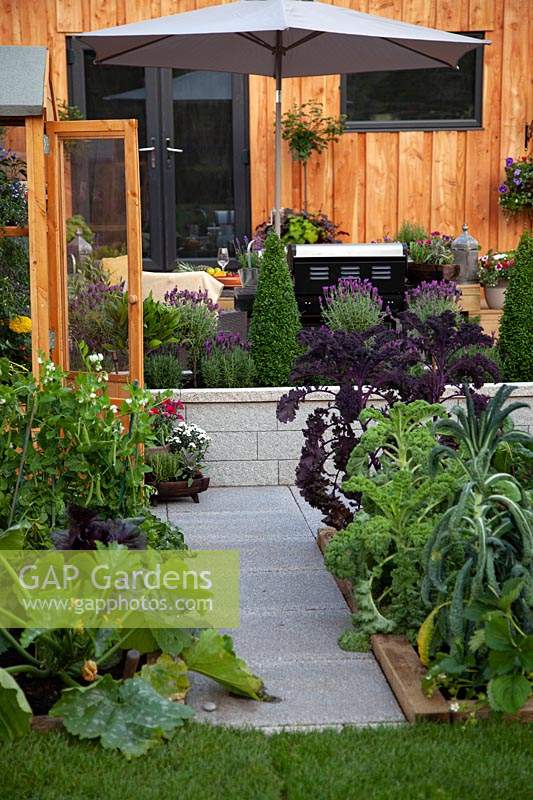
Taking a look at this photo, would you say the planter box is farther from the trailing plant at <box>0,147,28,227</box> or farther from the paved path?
the trailing plant at <box>0,147,28,227</box>

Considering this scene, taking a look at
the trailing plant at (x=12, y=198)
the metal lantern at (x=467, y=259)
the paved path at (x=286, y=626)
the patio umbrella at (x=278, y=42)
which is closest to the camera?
the paved path at (x=286, y=626)

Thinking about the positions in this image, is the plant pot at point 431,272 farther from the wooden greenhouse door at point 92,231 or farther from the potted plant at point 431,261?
the wooden greenhouse door at point 92,231

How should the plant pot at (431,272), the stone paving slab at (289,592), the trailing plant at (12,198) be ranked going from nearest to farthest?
1. the stone paving slab at (289,592)
2. the trailing plant at (12,198)
3. the plant pot at (431,272)

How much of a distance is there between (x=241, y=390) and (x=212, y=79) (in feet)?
19.2

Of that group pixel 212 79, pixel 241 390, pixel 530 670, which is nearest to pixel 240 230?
pixel 212 79

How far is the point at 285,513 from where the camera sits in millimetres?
6180

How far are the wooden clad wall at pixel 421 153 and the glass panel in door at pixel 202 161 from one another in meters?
0.35

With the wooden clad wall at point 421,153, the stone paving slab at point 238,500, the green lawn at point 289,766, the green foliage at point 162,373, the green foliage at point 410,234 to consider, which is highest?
the wooden clad wall at point 421,153

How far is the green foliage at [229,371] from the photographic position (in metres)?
7.02

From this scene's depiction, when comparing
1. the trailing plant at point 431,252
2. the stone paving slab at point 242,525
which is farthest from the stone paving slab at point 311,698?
the trailing plant at point 431,252

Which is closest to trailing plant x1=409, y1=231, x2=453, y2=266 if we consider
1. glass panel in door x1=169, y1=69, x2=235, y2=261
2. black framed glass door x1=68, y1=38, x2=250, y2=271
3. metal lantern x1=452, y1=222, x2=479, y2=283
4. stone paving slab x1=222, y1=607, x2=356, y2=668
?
metal lantern x1=452, y1=222, x2=479, y2=283

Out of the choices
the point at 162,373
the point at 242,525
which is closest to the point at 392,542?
the point at 242,525

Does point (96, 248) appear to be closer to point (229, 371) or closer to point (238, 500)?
point (229, 371)

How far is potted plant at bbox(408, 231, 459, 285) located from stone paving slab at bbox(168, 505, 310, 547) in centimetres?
378
